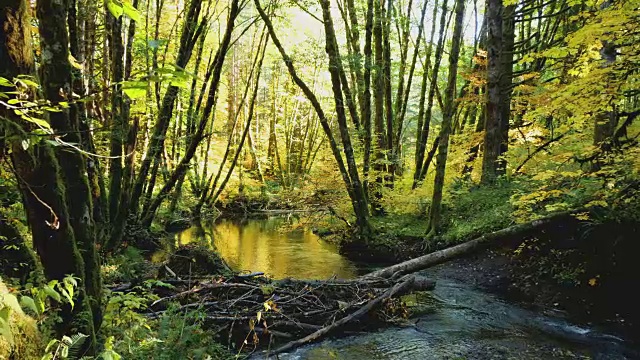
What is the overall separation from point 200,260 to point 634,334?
23.9 ft

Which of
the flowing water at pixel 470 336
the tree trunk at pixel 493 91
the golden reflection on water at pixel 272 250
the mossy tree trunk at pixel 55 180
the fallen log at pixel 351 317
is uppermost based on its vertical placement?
the tree trunk at pixel 493 91

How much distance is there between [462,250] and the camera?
878cm

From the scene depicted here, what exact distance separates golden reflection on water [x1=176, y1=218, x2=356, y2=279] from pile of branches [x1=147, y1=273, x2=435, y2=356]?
1.56 m

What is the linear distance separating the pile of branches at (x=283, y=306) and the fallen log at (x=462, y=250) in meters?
0.83

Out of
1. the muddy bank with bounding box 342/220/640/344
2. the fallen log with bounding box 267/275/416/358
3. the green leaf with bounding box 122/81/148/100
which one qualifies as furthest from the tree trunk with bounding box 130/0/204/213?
the muddy bank with bounding box 342/220/640/344

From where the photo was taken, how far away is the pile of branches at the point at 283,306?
223 inches

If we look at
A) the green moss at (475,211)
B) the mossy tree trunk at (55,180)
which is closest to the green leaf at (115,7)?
the mossy tree trunk at (55,180)

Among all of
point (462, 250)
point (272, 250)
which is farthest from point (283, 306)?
point (272, 250)

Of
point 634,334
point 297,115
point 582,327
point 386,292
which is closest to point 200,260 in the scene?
point 386,292

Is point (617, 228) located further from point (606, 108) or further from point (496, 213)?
point (496, 213)

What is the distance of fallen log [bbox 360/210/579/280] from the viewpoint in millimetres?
7942

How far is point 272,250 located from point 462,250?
22.5ft

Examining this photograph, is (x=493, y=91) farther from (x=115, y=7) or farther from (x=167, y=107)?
(x=115, y=7)

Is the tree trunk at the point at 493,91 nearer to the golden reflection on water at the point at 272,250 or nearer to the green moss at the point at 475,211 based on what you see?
the green moss at the point at 475,211
